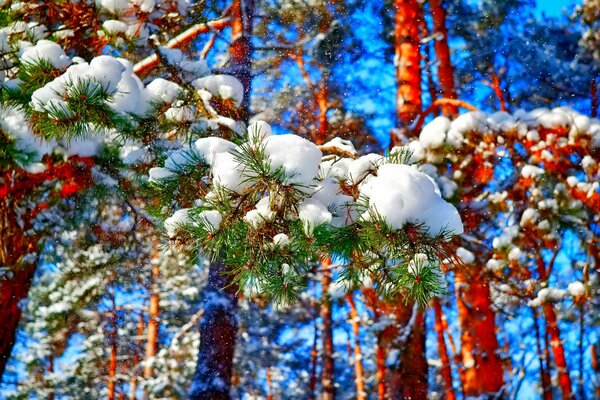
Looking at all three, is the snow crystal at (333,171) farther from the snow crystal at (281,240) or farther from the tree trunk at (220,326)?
the tree trunk at (220,326)

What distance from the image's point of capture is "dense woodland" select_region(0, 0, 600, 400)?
140cm

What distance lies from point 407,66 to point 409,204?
491 centimetres

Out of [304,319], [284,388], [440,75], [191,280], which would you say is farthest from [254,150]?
[284,388]

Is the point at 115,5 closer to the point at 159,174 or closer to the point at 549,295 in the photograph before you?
the point at 159,174

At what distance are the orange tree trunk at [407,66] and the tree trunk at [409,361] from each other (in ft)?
6.91

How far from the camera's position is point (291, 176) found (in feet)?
4.36

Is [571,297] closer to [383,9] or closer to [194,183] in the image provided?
[194,183]

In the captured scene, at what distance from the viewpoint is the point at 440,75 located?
698 centimetres

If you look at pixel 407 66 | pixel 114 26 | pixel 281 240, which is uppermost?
pixel 407 66

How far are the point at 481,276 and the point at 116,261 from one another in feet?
12.6

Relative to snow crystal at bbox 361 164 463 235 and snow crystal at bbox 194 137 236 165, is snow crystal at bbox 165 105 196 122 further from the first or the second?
snow crystal at bbox 361 164 463 235

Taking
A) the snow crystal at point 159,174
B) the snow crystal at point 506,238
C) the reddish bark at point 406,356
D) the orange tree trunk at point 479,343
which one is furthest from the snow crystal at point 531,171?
the snow crystal at point 159,174

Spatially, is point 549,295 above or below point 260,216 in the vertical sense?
above

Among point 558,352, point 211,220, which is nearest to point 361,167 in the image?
point 211,220
